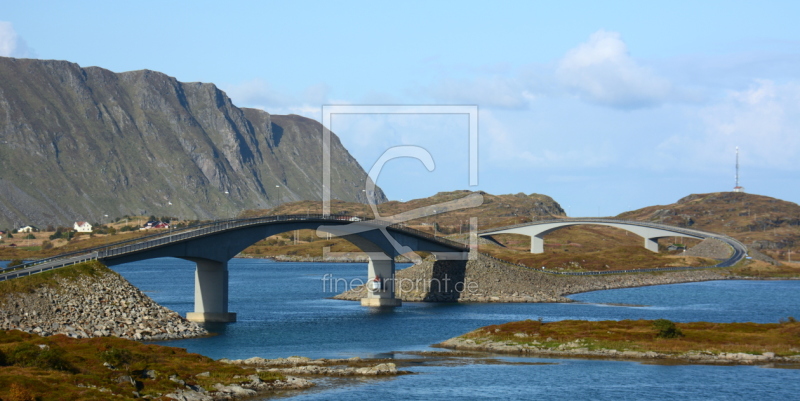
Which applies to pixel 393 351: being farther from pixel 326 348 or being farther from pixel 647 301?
pixel 647 301

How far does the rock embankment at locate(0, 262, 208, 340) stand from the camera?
70.8 metres

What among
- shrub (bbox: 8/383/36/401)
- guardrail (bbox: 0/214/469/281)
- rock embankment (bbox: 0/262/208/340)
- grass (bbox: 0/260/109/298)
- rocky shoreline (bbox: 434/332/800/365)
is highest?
guardrail (bbox: 0/214/469/281)

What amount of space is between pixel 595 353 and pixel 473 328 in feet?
78.6

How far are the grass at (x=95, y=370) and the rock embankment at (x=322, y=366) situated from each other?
12.2ft

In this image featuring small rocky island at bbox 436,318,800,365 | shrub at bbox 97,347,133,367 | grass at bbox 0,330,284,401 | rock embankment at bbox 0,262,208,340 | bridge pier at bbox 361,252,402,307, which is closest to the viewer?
grass at bbox 0,330,284,401

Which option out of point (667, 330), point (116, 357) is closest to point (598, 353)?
point (667, 330)

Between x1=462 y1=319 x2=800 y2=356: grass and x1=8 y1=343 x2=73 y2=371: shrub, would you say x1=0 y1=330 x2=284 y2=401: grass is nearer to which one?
x1=8 y1=343 x2=73 y2=371: shrub

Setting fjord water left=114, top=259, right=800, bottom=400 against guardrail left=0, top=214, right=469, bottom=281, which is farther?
guardrail left=0, top=214, right=469, bottom=281

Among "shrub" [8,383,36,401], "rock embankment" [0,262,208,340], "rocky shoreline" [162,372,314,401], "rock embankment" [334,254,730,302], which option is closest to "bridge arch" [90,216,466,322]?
"rock embankment" [334,254,730,302]

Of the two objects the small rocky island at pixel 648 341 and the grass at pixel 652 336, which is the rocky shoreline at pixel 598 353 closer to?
the small rocky island at pixel 648 341

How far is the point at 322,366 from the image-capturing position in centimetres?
6606

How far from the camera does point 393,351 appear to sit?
254ft

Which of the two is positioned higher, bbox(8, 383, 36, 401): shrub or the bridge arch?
the bridge arch

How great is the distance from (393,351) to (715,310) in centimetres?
6152
